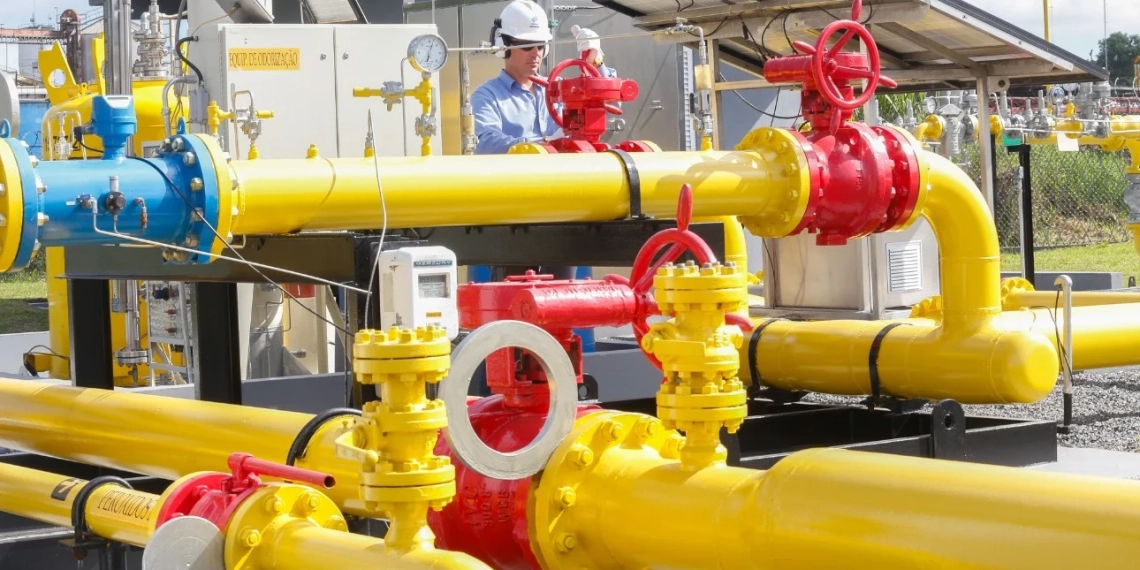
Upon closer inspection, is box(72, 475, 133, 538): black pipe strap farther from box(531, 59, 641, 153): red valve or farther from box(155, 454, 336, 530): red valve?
box(531, 59, 641, 153): red valve

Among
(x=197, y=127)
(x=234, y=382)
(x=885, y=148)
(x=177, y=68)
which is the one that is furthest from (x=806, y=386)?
(x=177, y=68)

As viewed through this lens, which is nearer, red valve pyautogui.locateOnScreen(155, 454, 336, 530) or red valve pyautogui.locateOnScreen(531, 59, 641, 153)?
red valve pyautogui.locateOnScreen(155, 454, 336, 530)

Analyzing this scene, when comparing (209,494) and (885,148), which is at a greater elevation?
(885,148)

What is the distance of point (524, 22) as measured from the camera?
5.96 metres

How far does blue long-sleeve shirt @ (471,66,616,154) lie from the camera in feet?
19.4

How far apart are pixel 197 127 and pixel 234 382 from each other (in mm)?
2109

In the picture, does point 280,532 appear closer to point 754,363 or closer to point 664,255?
point 664,255

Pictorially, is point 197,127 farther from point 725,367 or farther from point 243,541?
point 725,367

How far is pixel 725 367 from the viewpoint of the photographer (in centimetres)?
243

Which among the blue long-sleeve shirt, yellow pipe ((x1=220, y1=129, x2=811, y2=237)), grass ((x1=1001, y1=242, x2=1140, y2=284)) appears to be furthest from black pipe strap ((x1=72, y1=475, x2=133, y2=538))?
grass ((x1=1001, y1=242, x2=1140, y2=284))

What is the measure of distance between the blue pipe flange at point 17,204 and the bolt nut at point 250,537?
2.50 ft

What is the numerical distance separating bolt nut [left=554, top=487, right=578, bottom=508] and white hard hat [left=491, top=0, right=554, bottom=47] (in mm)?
3547

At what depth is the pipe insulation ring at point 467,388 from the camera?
2465mm

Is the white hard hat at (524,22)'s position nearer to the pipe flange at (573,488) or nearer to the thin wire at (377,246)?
the thin wire at (377,246)
